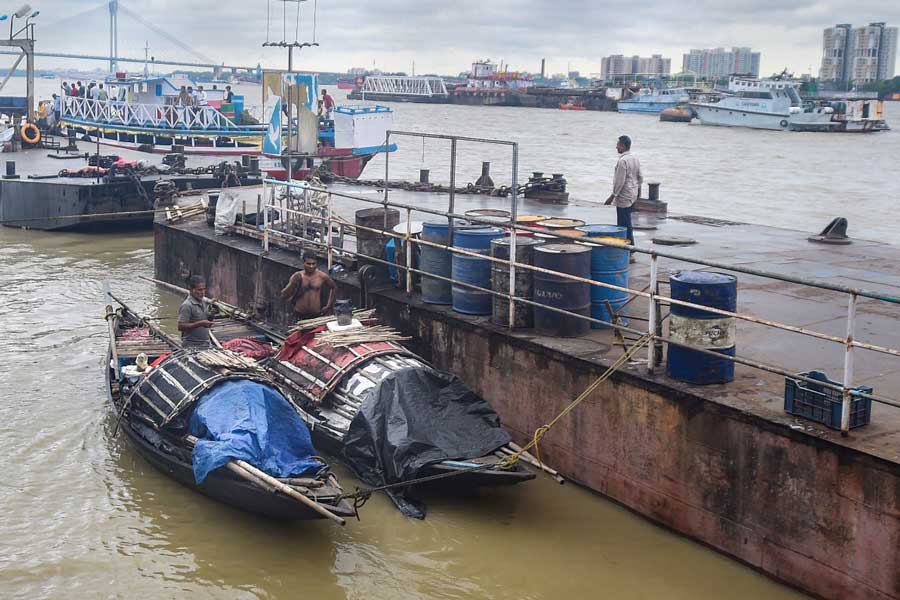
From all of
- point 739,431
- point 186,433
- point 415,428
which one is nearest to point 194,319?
point 186,433

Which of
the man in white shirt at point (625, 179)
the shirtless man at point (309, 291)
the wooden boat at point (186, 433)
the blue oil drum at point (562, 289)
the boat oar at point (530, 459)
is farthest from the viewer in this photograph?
the man in white shirt at point (625, 179)

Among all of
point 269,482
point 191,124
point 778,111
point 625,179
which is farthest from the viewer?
point 778,111

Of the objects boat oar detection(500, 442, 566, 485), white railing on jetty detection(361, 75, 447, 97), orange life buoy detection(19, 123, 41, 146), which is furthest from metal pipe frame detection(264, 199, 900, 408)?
white railing on jetty detection(361, 75, 447, 97)

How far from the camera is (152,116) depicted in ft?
133

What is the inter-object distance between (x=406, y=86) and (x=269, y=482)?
5977 inches

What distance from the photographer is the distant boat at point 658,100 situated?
118 meters

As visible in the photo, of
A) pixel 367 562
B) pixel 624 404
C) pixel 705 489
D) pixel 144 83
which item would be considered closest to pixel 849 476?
pixel 705 489

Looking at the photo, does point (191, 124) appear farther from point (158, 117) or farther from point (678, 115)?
point (678, 115)

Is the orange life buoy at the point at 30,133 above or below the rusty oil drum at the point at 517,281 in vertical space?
above

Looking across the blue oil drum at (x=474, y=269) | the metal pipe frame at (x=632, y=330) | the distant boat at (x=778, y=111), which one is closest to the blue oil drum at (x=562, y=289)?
the metal pipe frame at (x=632, y=330)

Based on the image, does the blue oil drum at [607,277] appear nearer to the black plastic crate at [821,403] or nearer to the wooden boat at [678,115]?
the black plastic crate at [821,403]

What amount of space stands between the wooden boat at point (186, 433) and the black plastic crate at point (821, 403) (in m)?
3.78

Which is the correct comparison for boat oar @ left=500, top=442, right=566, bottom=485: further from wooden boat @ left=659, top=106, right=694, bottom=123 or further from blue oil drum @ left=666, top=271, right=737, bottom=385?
wooden boat @ left=659, top=106, right=694, bottom=123

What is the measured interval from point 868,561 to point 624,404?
2626 millimetres
